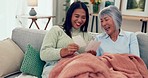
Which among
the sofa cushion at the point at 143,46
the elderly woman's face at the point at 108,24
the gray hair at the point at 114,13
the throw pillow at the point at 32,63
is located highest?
the gray hair at the point at 114,13

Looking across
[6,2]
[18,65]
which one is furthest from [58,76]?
[6,2]

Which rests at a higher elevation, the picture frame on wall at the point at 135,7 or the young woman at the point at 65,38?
the picture frame on wall at the point at 135,7

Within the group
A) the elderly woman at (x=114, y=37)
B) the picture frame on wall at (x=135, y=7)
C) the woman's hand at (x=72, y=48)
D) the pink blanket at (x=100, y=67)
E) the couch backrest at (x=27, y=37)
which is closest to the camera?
the pink blanket at (x=100, y=67)

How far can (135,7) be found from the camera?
392 centimetres

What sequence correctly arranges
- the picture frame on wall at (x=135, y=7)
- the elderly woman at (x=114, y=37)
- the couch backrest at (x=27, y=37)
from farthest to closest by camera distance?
the picture frame on wall at (x=135, y=7), the couch backrest at (x=27, y=37), the elderly woman at (x=114, y=37)

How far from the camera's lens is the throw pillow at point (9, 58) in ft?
5.81

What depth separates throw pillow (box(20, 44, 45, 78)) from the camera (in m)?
1.75

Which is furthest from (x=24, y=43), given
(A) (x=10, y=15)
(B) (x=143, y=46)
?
(A) (x=10, y=15)

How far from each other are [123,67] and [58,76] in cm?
48

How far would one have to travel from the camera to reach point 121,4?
4.05 meters

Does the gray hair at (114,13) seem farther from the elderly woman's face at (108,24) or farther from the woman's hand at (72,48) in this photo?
the woman's hand at (72,48)

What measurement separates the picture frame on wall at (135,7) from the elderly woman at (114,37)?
224cm

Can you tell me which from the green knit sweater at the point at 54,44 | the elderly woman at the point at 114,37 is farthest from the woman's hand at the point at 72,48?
the elderly woman at the point at 114,37

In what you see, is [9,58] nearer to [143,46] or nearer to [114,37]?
[114,37]
